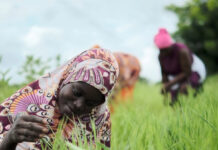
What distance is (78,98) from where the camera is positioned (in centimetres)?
157

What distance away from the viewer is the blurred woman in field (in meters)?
4.02

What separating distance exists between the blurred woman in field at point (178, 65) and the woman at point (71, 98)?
238cm

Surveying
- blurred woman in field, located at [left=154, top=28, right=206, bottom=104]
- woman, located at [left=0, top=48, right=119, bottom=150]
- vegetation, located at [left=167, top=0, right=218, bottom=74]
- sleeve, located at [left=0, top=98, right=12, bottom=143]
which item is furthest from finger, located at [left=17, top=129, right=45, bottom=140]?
vegetation, located at [left=167, top=0, right=218, bottom=74]

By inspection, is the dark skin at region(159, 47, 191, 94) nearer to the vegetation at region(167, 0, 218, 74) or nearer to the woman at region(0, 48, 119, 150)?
the woman at region(0, 48, 119, 150)

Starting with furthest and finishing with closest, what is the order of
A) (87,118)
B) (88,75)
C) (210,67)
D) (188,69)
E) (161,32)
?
(210,67)
(161,32)
(188,69)
(87,118)
(88,75)

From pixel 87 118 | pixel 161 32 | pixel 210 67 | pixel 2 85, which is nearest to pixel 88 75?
pixel 87 118

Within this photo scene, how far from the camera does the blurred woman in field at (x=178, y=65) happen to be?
4023 mm

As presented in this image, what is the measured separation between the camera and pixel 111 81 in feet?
5.73

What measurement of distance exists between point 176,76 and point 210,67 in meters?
8.90

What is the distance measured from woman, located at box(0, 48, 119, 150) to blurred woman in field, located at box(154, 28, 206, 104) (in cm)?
238

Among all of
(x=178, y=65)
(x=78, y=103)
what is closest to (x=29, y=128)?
(x=78, y=103)

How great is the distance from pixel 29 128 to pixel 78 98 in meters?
0.38

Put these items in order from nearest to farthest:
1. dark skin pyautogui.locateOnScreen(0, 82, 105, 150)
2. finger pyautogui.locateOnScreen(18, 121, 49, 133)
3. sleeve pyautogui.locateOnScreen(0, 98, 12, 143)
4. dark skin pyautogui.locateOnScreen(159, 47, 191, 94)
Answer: finger pyautogui.locateOnScreen(18, 121, 49, 133) < dark skin pyautogui.locateOnScreen(0, 82, 105, 150) < sleeve pyautogui.locateOnScreen(0, 98, 12, 143) < dark skin pyautogui.locateOnScreen(159, 47, 191, 94)

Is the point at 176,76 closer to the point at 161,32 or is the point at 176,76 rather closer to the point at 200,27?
the point at 161,32
